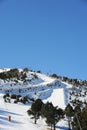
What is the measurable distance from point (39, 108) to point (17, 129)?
3380 centimetres

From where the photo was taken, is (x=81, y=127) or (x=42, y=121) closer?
(x=81, y=127)

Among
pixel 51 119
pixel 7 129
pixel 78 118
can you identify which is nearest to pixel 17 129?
pixel 7 129

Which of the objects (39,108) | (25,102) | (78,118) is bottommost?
(78,118)

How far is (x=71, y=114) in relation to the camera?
302 ft

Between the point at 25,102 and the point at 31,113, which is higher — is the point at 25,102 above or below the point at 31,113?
above

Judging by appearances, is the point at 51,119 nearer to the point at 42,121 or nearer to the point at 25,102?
the point at 42,121

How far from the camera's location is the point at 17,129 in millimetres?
56469

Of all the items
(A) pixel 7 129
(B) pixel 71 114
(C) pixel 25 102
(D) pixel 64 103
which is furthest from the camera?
(D) pixel 64 103

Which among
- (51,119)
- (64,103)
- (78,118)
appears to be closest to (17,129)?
(78,118)

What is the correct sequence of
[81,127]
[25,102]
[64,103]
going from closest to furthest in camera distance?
[81,127] → [25,102] → [64,103]

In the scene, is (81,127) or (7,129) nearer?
(7,129)

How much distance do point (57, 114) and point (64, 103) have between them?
350ft

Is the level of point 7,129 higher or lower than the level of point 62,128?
lower

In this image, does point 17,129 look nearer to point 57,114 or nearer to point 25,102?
point 57,114
